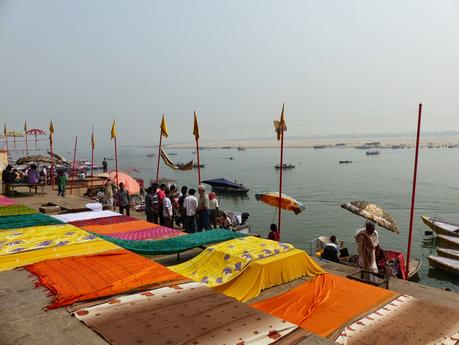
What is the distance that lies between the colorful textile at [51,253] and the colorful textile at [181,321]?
8.80ft

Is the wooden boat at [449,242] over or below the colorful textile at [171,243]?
below

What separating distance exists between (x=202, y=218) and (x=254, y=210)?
26056mm

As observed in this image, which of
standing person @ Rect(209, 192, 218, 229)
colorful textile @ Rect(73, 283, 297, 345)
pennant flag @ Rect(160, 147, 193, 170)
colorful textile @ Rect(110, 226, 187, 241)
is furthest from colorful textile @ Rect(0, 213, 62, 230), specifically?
pennant flag @ Rect(160, 147, 193, 170)

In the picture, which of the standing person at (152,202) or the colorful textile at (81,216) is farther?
the standing person at (152,202)

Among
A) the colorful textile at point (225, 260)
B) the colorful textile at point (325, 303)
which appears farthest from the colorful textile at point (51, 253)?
the colorful textile at point (325, 303)

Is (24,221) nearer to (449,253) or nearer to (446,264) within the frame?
(446,264)

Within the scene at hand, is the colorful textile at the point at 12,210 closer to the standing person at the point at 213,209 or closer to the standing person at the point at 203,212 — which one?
the standing person at the point at 203,212

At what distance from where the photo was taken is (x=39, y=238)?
8.12 meters

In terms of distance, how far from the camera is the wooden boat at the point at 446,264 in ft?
61.5

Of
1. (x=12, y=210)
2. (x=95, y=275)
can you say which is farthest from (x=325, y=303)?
(x=12, y=210)

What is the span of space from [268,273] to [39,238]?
509cm

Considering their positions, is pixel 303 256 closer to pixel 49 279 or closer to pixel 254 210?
pixel 49 279

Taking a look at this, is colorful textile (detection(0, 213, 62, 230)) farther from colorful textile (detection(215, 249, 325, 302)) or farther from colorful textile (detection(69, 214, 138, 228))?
colorful textile (detection(215, 249, 325, 302))

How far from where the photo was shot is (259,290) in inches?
277
